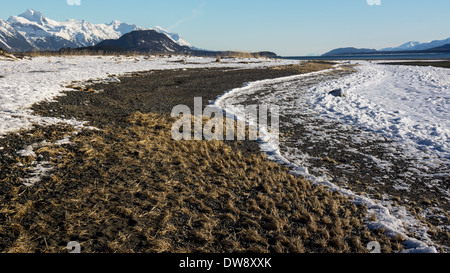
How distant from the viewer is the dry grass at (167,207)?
4609mm

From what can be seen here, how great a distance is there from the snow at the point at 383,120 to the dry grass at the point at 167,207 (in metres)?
0.61

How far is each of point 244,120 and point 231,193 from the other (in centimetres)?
783

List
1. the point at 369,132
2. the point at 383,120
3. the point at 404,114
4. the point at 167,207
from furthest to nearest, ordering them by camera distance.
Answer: the point at 404,114 < the point at 383,120 < the point at 369,132 < the point at 167,207

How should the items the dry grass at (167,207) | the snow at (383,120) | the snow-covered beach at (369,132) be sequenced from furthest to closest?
the snow-covered beach at (369,132), the snow at (383,120), the dry grass at (167,207)

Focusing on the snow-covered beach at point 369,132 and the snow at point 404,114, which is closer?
the snow-covered beach at point 369,132

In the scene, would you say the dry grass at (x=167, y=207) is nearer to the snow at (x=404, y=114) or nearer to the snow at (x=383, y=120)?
the snow at (x=383, y=120)

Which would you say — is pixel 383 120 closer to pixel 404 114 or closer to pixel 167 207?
pixel 404 114

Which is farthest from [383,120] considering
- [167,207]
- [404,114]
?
[167,207]

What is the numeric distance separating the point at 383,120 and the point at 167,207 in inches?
540

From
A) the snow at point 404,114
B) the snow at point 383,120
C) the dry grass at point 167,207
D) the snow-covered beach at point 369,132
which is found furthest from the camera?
the snow at point 404,114

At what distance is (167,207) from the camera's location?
226 inches

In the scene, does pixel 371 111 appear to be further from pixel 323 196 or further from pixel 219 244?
pixel 219 244

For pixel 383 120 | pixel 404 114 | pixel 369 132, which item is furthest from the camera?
pixel 404 114

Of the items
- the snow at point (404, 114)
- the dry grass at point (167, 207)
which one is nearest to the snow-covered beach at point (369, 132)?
the snow at point (404, 114)
